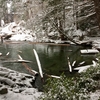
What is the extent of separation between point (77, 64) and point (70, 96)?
730 cm

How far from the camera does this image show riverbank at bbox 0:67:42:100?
18.3 ft

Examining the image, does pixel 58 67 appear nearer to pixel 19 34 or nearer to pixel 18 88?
pixel 18 88

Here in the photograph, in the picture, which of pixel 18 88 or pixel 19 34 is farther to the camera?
pixel 19 34

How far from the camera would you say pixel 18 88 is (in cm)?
655

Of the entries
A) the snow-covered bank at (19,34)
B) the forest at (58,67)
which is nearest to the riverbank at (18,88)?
the forest at (58,67)

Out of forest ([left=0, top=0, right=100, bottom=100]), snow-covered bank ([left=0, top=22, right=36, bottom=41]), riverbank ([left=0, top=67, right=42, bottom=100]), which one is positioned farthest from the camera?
snow-covered bank ([left=0, top=22, right=36, bottom=41])

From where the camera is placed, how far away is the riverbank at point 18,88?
18.3ft

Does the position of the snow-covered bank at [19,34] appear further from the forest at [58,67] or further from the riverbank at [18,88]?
the riverbank at [18,88]

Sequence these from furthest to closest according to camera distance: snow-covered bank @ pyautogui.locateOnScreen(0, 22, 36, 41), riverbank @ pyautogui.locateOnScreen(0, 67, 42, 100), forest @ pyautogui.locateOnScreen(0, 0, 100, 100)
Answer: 1. snow-covered bank @ pyautogui.locateOnScreen(0, 22, 36, 41)
2. riverbank @ pyautogui.locateOnScreen(0, 67, 42, 100)
3. forest @ pyautogui.locateOnScreen(0, 0, 100, 100)

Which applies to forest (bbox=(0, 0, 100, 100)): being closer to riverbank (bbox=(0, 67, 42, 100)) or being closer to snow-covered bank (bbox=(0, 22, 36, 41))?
riverbank (bbox=(0, 67, 42, 100))

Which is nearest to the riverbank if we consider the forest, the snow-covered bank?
the forest

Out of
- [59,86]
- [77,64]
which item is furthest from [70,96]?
[77,64]

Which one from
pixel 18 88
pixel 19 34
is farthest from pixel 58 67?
pixel 19 34

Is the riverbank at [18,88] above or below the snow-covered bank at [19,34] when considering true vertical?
below
